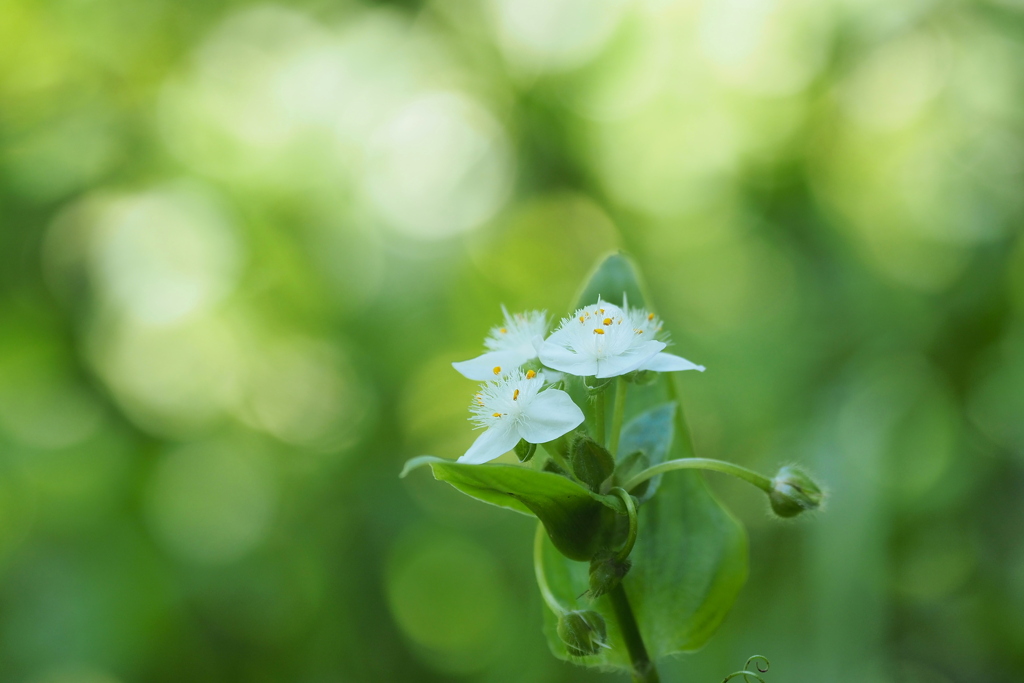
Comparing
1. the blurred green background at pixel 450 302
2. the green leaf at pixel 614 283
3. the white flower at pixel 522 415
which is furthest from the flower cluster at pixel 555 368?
the blurred green background at pixel 450 302

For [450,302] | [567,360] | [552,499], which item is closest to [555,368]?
[567,360]

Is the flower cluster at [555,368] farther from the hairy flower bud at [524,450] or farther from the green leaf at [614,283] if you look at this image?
the green leaf at [614,283]

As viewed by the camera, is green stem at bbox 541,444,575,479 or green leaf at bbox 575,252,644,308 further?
green leaf at bbox 575,252,644,308

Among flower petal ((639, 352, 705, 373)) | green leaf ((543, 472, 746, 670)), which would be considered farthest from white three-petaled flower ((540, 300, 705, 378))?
green leaf ((543, 472, 746, 670))

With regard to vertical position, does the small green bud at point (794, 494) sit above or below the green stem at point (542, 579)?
above

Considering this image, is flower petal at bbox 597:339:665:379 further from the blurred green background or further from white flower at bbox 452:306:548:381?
the blurred green background

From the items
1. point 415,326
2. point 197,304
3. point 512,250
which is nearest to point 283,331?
point 197,304
